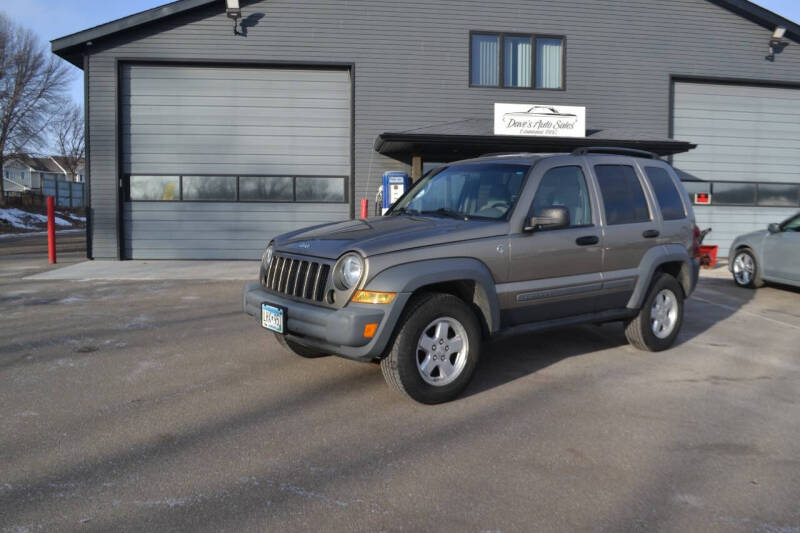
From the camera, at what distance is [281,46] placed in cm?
1453

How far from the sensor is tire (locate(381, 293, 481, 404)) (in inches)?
171

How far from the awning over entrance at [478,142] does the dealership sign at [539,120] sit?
24 centimetres

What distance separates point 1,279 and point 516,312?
9.84 meters

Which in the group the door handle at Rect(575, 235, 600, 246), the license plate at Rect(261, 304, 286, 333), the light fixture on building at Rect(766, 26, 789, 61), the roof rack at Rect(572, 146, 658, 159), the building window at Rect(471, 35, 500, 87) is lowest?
the license plate at Rect(261, 304, 286, 333)

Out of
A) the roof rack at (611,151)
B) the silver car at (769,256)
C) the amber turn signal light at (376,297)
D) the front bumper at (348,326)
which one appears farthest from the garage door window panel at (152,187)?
the amber turn signal light at (376,297)

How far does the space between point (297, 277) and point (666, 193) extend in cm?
379

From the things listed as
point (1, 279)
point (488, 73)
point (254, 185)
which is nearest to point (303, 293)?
point (1, 279)

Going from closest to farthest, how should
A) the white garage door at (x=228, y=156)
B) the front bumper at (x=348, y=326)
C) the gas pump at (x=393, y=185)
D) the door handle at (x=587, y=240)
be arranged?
the front bumper at (x=348, y=326)
the door handle at (x=587, y=240)
the gas pump at (x=393, y=185)
the white garage door at (x=228, y=156)

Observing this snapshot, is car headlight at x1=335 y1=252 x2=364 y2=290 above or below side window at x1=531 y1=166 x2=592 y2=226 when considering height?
below

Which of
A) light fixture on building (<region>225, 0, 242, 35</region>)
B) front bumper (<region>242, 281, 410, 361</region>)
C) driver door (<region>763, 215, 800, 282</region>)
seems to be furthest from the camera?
light fixture on building (<region>225, 0, 242, 35</region>)

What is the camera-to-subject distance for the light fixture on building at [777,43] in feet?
51.7

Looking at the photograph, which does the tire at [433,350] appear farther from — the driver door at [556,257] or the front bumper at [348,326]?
the driver door at [556,257]

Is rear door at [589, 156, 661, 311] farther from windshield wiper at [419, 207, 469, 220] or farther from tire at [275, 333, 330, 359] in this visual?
tire at [275, 333, 330, 359]

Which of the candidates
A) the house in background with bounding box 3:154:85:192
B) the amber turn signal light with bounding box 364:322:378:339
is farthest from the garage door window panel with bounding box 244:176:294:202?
the house in background with bounding box 3:154:85:192
